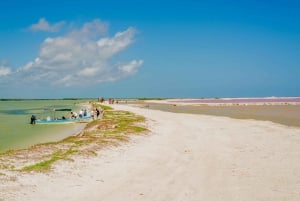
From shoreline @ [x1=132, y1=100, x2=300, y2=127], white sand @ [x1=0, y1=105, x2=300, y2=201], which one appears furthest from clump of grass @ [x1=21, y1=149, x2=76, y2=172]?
shoreline @ [x1=132, y1=100, x2=300, y2=127]

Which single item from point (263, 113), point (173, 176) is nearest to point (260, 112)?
point (263, 113)

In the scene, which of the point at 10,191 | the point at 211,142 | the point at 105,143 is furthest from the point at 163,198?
the point at 211,142

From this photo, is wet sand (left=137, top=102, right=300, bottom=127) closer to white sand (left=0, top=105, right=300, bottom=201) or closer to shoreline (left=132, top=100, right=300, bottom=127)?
shoreline (left=132, top=100, right=300, bottom=127)

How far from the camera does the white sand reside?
11.0 meters

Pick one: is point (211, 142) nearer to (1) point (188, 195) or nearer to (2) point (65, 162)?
(2) point (65, 162)

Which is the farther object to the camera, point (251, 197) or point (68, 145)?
point (68, 145)

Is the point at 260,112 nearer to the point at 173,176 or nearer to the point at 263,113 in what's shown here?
the point at 263,113

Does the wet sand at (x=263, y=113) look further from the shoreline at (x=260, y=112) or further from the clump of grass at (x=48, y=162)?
the clump of grass at (x=48, y=162)

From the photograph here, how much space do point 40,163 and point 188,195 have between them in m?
6.72

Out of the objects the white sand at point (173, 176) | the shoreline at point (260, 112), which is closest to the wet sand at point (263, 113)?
the shoreline at point (260, 112)

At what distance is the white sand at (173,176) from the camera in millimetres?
10977

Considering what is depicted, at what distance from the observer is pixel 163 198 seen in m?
10.7

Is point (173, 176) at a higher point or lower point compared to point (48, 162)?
lower

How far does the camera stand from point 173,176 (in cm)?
1343
